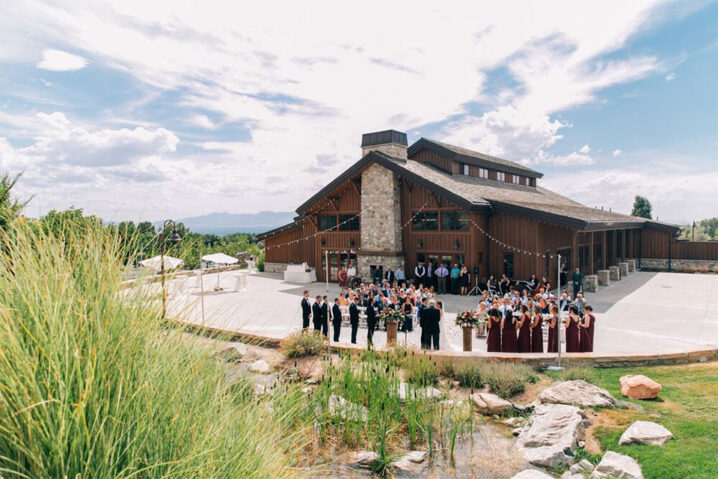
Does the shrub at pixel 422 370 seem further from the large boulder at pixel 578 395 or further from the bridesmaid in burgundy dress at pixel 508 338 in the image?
the bridesmaid in burgundy dress at pixel 508 338

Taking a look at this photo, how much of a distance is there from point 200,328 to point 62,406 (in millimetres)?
1695

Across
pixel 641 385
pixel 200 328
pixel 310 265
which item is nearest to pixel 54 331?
pixel 200 328

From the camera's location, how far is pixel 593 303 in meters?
19.1

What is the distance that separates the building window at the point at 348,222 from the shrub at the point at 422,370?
1663 cm

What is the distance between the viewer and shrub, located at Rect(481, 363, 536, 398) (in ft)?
31.1

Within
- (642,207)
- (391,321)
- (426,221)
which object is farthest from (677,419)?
(642,207)

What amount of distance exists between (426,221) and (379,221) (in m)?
2.70

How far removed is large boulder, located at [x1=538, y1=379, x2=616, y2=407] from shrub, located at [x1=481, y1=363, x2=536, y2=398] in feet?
1.99

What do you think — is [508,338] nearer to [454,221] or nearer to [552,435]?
[552,435]

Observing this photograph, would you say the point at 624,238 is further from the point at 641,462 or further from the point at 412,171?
the point at 641,462

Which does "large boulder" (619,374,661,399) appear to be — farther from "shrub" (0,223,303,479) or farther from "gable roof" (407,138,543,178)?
"gable roof" (407,138,543,178)

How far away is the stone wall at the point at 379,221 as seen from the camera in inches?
966

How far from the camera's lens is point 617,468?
6234mm

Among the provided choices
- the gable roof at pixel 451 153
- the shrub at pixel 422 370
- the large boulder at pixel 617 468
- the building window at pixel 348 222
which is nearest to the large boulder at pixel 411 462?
the shrub at pixel 422 370
